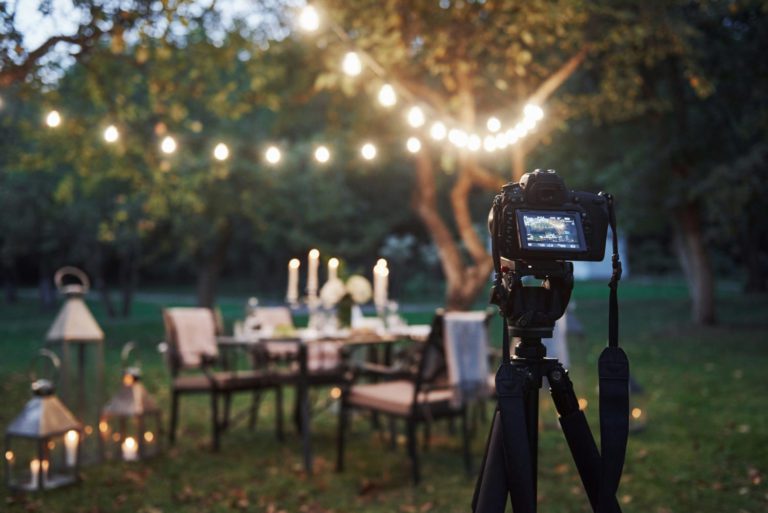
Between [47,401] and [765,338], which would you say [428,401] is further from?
[765,338]

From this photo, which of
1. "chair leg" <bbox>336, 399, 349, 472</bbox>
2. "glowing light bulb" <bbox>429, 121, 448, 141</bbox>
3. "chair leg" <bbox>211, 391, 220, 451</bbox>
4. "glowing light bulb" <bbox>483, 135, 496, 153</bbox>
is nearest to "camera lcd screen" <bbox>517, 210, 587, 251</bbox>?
"chair leg" <bbox>336, 399, 349, 472</bbox>

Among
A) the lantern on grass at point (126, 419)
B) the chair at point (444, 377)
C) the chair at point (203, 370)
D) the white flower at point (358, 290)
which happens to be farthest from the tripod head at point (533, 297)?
the chair at point (203, 370)

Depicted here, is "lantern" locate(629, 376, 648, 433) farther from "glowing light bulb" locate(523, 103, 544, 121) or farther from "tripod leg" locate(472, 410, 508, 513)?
"tripod leg" locate(472, 410, 508, 513)

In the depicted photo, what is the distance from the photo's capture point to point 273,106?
920cm

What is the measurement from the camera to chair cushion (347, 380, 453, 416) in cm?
520

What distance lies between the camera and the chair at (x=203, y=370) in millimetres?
6262

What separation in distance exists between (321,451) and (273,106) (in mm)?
4430

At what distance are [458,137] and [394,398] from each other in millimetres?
3161

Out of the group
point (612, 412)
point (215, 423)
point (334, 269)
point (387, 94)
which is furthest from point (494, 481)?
point (387, 94)

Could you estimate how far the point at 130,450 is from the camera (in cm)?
583

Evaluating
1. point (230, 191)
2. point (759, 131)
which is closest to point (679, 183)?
point (759, 131)

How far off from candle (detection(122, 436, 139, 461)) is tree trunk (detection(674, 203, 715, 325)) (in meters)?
12.3

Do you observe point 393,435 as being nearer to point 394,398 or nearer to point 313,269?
point 394,398

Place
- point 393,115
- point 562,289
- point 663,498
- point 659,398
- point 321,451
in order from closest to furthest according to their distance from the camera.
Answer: point 562,289, point 663,498, point 321,451, point 659,398, point 393,115
